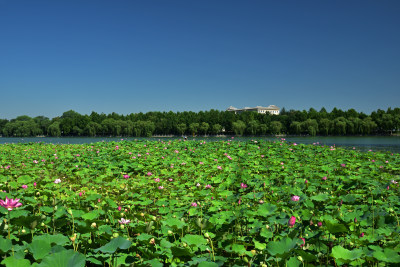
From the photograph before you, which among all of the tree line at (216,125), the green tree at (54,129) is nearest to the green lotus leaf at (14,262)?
the tree line at (216,125)

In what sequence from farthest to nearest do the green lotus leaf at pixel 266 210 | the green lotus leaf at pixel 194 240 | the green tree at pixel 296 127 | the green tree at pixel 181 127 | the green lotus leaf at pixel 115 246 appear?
the green tree at pixel 181 127
the green tree at pixel 296 127
the green lotus leaf at pixel 266 210
the green lotus leaf at pixel 194 240
the green lotus leaf at pixel 115 246

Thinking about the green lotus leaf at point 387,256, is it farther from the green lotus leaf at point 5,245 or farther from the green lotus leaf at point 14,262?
the green lotus leaf at point 5,245

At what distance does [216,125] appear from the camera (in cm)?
7019

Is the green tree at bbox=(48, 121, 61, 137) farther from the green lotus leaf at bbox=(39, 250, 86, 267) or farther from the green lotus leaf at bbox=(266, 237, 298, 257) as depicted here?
the green lotus leaf at bbox=(266, 237, 298, 257)

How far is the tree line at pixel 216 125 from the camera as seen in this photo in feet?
180

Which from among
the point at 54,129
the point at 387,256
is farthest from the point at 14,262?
the point at 54,129

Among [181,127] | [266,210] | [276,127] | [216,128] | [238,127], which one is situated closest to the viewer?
[266,210]

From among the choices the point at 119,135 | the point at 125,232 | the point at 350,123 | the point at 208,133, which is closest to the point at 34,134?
the point at 119,135

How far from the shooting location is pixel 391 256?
1.37 metres

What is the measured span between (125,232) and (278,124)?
2637 inches

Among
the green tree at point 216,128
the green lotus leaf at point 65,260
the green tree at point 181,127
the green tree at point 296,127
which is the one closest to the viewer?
the green lotus leaf at point 65,260

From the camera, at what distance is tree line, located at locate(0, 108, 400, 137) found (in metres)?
54.8

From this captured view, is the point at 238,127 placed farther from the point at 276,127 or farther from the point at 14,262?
the point at 14,262

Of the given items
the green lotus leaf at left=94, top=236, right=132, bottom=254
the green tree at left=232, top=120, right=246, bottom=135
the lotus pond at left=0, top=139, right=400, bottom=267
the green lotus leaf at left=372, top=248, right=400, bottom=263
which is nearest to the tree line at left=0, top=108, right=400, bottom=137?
the green tree at left=232, top=120, right=246, bottom=135
